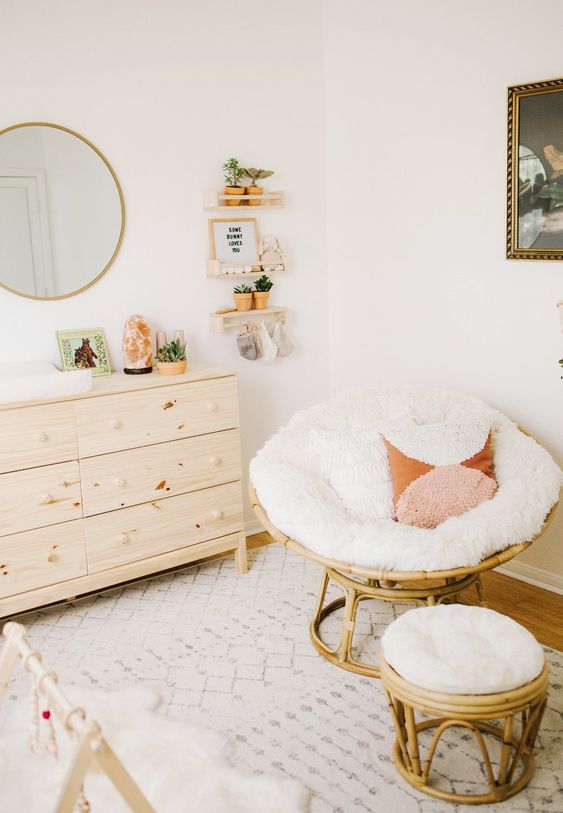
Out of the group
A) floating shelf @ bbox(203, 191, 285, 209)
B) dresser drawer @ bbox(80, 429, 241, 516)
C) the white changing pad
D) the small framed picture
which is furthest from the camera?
floating shelf @ bbox(203, 191, 285, 209)

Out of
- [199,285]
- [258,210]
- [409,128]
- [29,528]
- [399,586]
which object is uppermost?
[409,128]

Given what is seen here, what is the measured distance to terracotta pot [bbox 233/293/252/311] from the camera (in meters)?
3.68

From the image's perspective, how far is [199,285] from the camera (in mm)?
3646

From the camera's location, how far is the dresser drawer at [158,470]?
300 cm

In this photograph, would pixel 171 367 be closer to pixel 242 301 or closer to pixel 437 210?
pixel 242 301

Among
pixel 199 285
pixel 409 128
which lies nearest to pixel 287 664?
pixel 199 285

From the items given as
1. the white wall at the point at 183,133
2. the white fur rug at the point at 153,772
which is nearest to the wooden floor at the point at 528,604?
the white fur rug at the point at 153,772

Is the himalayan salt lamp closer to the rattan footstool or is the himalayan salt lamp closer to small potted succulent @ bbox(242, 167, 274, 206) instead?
small potted succulent @ bbox(242, 167, 274, 206)

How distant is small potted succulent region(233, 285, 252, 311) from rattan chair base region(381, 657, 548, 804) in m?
2.03

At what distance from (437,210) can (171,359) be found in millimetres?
1347

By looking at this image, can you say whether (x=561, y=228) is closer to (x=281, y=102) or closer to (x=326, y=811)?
(x=281, y=102)

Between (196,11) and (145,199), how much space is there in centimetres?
86

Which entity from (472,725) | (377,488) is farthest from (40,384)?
(472,725)

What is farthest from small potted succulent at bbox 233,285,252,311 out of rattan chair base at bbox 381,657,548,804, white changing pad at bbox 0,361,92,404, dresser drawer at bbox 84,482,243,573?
rattan chair base at bbox 381,657,548,804
